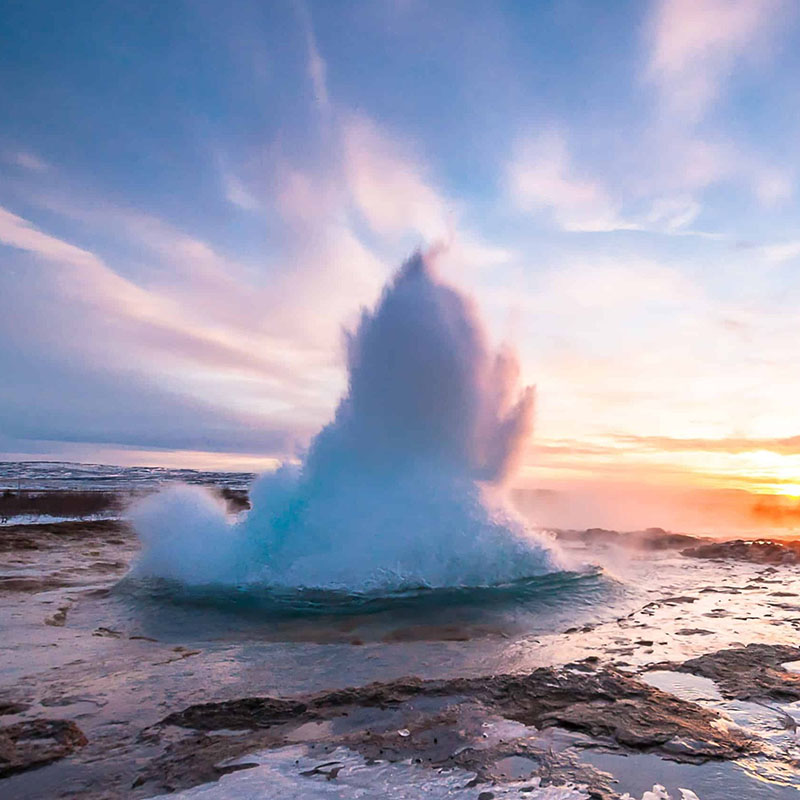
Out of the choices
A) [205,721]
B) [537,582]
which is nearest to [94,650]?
[205,721]

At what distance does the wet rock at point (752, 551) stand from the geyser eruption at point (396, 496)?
8.04 metres

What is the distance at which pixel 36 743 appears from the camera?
4785 millimetres

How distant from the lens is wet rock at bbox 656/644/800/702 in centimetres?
591

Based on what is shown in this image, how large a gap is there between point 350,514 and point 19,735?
8.39 metres

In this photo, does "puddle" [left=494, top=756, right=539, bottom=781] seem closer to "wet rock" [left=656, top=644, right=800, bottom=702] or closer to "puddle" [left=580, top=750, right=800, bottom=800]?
"puddle" [left=580, top=750, right=800, bottom=800]

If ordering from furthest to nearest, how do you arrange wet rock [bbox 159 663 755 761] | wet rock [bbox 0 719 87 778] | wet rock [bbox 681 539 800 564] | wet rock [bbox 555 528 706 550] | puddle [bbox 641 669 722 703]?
wet rock [bbox 555 528 706 550], wet rock [bbox 681 539 800 564], puddle [bbox 641 669 722 703], wet rock [bbox 159 663 755 761], wet rock [bbox 0 719 87 778]

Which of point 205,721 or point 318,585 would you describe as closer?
point 205,721

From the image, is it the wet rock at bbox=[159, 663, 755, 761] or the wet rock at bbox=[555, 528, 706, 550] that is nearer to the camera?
the wet rock at bbox=[159, 663, 755, 761]

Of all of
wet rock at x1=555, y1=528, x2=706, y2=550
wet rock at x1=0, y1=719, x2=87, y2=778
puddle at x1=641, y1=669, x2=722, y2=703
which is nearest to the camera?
wet rock at x1=0, y1=719, x2=87, y2=778

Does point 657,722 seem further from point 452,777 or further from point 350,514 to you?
point 350,514

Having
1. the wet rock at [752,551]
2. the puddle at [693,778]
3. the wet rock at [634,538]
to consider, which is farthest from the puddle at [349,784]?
the wet rock at [634,538]

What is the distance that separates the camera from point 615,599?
11141mm

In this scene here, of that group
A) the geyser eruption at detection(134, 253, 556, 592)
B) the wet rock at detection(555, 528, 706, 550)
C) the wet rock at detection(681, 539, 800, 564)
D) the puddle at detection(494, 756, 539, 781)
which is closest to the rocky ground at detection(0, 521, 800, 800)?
the puddle at detection(494, 756, 539, 781)

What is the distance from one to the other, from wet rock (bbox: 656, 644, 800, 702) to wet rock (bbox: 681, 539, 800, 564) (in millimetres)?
11158
